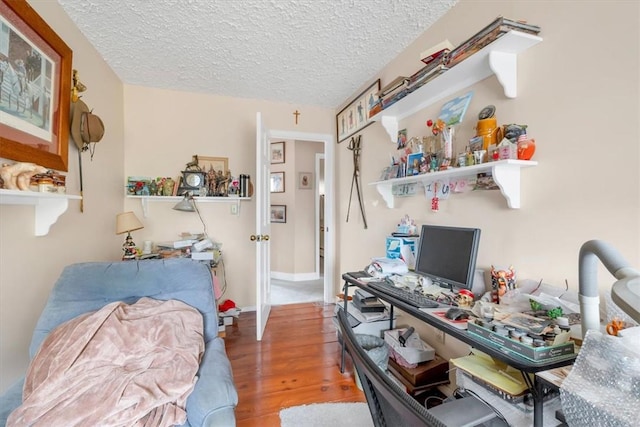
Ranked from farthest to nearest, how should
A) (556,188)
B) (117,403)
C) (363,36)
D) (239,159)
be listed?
(239,159) < (363,36) < (556,188) < (117,403)

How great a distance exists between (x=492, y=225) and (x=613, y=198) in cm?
51

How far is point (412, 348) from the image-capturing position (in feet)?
5.64

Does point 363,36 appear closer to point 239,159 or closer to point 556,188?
point 556,188

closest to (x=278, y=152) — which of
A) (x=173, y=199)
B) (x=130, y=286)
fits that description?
(x=173, y=199)

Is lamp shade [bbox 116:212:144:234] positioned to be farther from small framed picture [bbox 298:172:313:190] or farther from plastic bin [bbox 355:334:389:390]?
small framed picture [bbox 298:172:313:190]

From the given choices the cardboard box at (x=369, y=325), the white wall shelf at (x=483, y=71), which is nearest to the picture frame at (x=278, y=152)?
the white wall shelf at (x=483, y=71)

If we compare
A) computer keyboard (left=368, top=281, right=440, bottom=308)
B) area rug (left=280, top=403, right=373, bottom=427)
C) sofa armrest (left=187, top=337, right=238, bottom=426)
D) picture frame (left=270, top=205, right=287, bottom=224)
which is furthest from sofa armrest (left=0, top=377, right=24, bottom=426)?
picture frame (left=270, top=205, right=287, bottom=224)

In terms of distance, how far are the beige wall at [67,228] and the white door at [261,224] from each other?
124 centimetres

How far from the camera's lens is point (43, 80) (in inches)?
61.6

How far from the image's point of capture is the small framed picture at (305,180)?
15.8 feet

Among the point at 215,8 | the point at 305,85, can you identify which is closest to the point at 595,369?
the point at 215,8

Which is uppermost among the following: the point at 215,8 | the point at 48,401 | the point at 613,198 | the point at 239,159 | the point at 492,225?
the point at 215,8

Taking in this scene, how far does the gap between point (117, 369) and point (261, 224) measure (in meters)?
1.63

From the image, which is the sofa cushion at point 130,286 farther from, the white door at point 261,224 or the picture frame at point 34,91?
the white door at point 261,224
